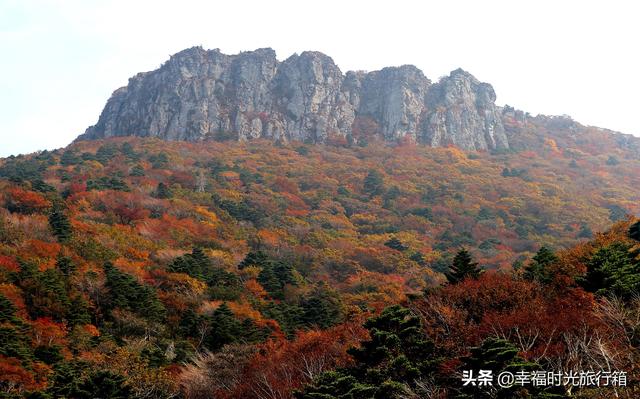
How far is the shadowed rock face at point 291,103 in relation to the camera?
11281 cm

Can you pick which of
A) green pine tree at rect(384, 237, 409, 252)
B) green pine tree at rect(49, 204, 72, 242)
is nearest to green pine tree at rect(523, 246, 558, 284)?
green pine tree at rect(384, 237, 409, 252)

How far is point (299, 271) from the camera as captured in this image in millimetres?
Result: 55656

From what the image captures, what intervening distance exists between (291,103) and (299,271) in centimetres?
6856

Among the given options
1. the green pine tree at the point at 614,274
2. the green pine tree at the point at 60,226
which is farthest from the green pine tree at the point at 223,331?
the green pine tree at the point at 614,274

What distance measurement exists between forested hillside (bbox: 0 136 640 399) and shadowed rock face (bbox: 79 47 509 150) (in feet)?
31.2

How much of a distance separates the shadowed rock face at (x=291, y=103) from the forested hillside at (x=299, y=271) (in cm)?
A: 952

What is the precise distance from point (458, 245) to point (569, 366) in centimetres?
5367

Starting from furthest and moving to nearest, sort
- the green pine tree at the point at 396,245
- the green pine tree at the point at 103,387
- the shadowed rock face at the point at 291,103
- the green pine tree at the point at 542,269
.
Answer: the shadowed rock face at the point at 291,103 < the green pine tree at the point at 396,245 < the green pine tree at the point at 542,269 < the green pine tree at the point at 103,387

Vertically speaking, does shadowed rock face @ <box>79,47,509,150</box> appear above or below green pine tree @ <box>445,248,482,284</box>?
above

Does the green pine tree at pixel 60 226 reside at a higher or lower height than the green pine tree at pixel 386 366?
higher

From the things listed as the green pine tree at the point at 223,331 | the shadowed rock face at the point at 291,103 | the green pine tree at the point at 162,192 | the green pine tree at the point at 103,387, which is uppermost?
the shadowed rock face at the point at 291,103

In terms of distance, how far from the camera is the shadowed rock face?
113 m

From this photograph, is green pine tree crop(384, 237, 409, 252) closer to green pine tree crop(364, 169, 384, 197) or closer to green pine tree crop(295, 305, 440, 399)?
green pine tree crop(364, 169, 384, 197)

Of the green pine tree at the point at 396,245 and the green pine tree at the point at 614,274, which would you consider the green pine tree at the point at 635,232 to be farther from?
the green pine tree at the point at 396,245
